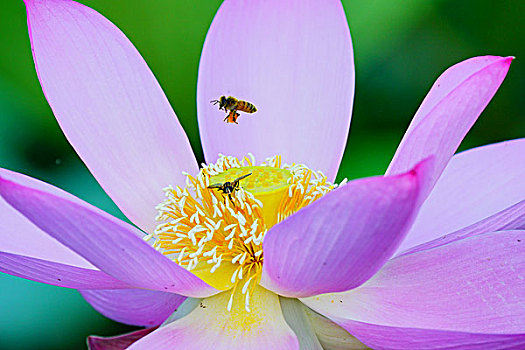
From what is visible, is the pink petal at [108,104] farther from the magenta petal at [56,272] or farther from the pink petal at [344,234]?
the pink petal at [344,234]

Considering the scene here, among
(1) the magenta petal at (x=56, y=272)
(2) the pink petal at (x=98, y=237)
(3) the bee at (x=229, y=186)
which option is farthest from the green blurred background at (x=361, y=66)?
(2) the pink petal at (x=98, y=237)

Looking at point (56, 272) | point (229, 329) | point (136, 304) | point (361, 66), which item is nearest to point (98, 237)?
point (56, 272)

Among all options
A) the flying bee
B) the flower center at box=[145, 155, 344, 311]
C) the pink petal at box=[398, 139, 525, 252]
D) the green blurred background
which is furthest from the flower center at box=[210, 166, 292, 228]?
the green blurred background

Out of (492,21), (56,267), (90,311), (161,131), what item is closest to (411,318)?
(56,267)

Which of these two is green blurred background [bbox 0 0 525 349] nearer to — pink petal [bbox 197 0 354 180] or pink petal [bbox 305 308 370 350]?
pink petal [bbox 197 0 354 180]

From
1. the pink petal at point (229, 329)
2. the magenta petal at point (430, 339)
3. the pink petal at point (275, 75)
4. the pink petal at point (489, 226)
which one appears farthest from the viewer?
the pink petal at point (275, 75)

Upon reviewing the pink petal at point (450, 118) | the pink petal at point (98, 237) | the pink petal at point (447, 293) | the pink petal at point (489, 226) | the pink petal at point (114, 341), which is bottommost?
the pink petal at point (114, 341)

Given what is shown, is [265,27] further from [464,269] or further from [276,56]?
[464,269]
